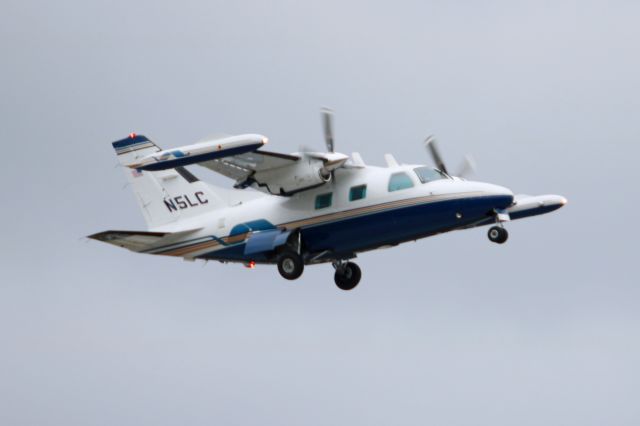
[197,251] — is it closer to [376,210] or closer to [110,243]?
[110,243]

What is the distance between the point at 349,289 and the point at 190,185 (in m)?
6.97

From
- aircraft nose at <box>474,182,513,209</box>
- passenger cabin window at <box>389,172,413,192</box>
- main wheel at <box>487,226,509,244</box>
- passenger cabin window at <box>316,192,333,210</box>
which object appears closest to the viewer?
Answer: main wheel at <box>487,226,509,244</box>

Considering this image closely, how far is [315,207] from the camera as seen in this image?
3688cm

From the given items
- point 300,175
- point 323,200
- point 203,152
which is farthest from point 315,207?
point 203,152

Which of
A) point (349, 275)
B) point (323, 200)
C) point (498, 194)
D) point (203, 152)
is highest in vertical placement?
point (203, 152)

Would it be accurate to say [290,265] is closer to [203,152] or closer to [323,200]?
[323,200]

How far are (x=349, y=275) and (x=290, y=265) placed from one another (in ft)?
12.6

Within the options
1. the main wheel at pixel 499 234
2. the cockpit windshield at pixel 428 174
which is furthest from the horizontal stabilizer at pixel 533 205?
the cockpit windshield at pixel 428 174

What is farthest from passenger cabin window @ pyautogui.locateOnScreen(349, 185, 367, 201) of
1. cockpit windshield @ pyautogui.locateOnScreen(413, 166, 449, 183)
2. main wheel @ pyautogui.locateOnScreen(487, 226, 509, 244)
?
main wheel @ pyautogui.locateOnScreen(487, 226, 509, 244)

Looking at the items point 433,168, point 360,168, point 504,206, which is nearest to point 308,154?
point 360,168

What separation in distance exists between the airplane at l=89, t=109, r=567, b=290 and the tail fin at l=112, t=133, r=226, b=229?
49cm

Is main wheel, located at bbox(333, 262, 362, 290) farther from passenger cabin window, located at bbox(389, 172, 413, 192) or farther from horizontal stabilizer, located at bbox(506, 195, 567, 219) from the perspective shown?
horizontal stabilizer, located at bbox(506, 195, 567, 219)

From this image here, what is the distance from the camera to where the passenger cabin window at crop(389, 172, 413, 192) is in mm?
35781

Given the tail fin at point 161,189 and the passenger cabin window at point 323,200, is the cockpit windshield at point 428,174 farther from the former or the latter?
the tail fin at point 161,189
